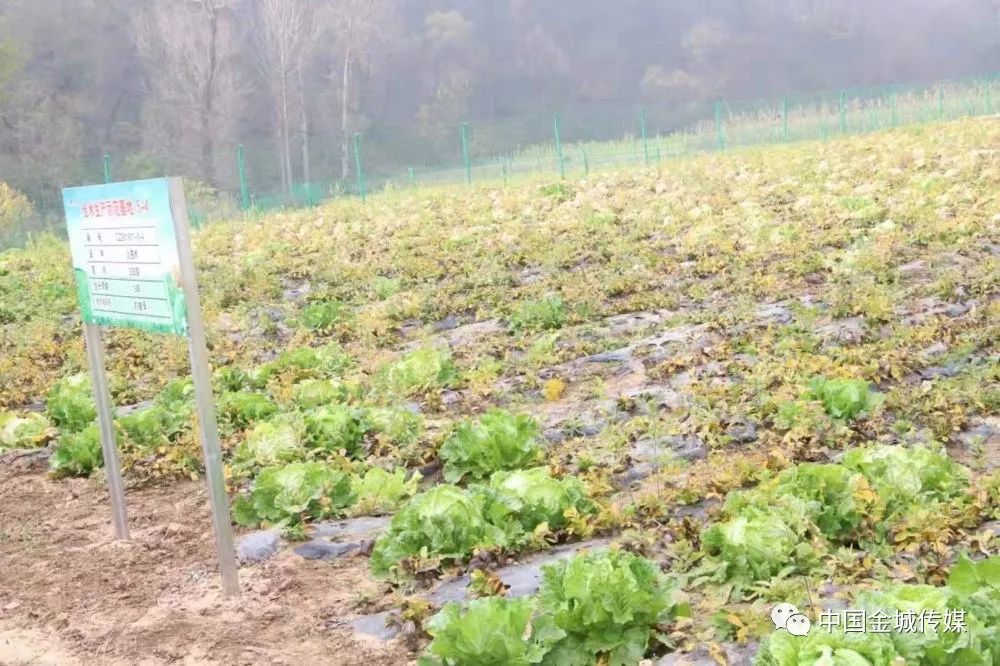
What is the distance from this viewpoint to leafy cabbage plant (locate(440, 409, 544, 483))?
Result: 5.62 m

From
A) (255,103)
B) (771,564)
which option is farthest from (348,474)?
(255,103)

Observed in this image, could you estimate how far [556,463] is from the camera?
5.48 meters

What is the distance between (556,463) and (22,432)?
4086mm

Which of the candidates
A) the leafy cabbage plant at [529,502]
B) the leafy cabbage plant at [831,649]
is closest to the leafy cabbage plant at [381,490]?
the leafy cabbage plant at [529,502]

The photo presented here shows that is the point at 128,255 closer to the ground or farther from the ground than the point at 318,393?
farther from the ground

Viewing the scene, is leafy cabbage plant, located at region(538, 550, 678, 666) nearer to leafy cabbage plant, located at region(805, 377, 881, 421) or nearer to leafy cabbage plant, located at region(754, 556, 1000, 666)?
leafy cabbage plant, located at region(754, 556, 1000, 666)

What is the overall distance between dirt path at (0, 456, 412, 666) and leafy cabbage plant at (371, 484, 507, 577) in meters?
0.17

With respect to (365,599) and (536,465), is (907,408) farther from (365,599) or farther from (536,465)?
(365,599)

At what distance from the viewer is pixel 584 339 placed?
28.5ft

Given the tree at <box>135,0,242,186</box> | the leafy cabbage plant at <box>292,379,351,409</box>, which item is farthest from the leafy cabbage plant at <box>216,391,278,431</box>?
the tree at <box>135,0,242,186</box>

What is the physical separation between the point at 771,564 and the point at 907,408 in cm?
237

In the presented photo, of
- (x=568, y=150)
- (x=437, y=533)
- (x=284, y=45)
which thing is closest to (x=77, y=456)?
(x=437, y=533)

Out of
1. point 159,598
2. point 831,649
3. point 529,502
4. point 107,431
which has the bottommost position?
point 159,598

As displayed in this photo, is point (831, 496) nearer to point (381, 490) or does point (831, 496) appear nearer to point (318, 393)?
point (381, 490)
